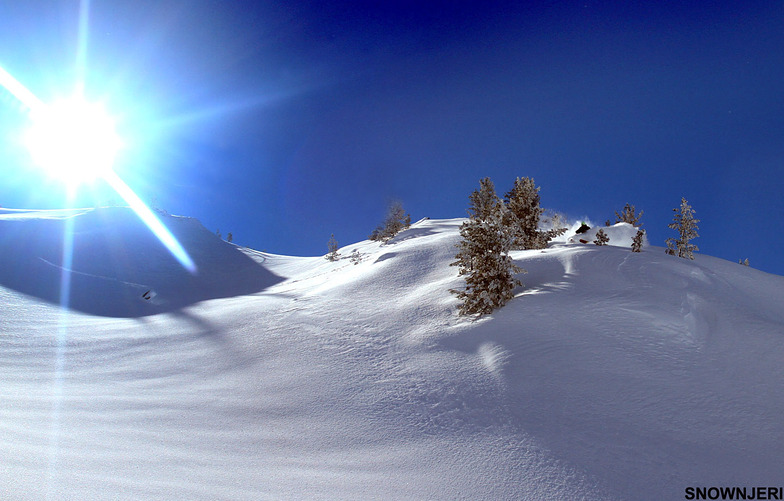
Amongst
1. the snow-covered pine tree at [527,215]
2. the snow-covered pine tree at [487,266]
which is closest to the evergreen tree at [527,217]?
the snow-covered pine tree at [527,215]

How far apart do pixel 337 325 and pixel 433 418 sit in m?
5.80

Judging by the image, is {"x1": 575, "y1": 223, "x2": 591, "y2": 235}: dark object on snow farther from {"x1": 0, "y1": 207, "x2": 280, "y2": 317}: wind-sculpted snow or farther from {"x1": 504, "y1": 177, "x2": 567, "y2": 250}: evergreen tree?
{"x1": 0, "y1": 207, "x2": 280, "y2": 317}: wind-sculpted snow

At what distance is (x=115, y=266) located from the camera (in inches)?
1277

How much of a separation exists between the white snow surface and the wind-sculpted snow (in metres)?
8.59

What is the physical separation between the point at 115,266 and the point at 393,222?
27.6 m

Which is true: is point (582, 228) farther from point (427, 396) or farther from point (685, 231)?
point (427, 396)

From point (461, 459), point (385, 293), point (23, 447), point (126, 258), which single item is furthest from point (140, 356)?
point (126, 258)

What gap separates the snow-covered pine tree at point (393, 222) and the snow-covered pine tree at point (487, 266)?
97.9 feet

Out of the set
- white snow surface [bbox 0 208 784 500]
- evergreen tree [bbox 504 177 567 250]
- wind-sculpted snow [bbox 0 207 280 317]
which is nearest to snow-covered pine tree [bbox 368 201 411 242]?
wind-sculpted snow [bbox 0 207 280 317]

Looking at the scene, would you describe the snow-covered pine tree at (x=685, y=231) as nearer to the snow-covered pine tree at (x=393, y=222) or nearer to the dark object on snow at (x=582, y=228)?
the dark object on snow at (x=582, y=228)

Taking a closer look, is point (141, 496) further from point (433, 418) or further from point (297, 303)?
point (297, 303)

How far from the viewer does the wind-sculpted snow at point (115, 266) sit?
20672 millimetres

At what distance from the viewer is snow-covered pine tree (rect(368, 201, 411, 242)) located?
1614 inches

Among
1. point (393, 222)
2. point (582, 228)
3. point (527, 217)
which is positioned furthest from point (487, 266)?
point (393, 222)
